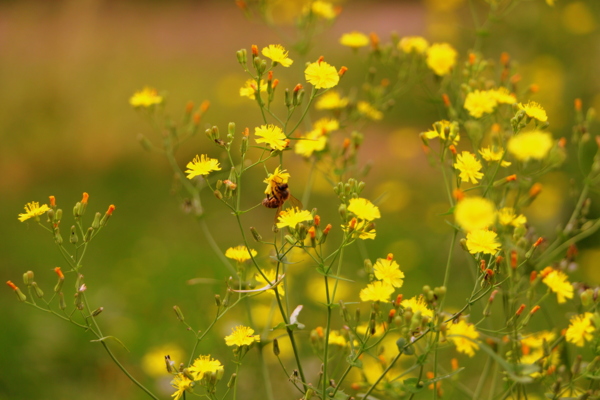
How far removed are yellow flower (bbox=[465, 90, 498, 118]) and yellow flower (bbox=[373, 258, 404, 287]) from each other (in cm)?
56

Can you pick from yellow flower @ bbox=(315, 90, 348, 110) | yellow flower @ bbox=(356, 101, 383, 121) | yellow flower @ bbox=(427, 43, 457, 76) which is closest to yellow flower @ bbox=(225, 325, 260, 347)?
yellow flower @ bbox=(315, 90, 348, 110)

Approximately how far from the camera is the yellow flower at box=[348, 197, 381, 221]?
1588mm

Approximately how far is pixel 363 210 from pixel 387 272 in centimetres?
18

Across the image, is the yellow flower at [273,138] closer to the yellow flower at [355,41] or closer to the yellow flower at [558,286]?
the yellow flower at [558,286]

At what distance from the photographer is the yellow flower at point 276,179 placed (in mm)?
1663

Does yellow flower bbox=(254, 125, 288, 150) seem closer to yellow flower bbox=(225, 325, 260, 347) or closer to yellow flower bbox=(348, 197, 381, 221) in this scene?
yellow flower bbox=(348, 197, 381, 221)

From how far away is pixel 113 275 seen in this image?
4.14m

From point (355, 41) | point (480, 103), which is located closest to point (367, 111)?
point (355, 41)

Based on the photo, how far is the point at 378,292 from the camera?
63.2 inches

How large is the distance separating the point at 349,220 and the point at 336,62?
6.91 metres

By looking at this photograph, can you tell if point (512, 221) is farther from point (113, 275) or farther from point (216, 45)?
point (216, 45)

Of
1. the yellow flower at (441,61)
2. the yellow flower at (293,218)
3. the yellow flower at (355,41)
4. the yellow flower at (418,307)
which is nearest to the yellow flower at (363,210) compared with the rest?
the yellow flower at (293,218)

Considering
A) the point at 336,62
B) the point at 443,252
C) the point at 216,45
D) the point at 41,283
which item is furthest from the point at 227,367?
the point at 216,45

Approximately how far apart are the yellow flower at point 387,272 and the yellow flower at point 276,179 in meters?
0.33
